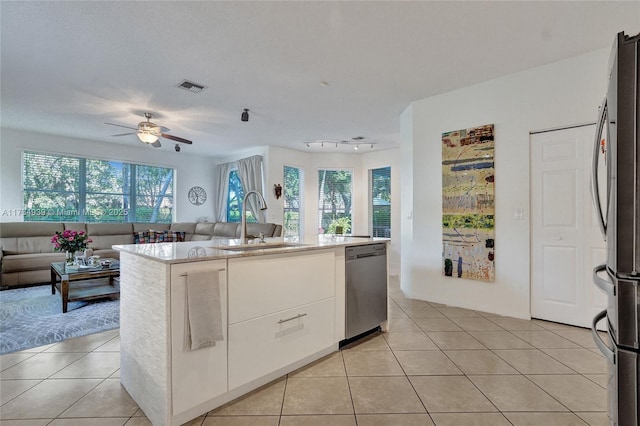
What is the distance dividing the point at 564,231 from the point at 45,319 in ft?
17.4

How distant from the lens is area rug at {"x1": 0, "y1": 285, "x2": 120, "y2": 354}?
8.52ft

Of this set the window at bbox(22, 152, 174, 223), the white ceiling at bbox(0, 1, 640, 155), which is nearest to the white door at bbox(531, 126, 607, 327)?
the white ceiling at bbox(0, 1, 640, 155)

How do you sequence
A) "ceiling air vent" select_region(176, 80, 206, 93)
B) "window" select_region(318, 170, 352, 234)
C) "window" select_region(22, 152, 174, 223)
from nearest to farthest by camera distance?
"ceiling air vent" select_region(176, 80, 206, 93), "window" select_region(22, 152, 174, 223), "window" select_region(318, 170, 352, 234)

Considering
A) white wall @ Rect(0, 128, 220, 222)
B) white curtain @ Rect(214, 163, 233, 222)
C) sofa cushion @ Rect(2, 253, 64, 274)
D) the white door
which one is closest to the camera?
the white door

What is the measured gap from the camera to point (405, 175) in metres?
4.14

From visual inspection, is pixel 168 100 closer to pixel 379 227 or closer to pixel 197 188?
pixel 197 188

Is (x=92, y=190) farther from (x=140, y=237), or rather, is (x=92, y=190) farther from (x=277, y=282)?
(x=277, y=282)

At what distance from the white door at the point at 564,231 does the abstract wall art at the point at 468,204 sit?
1.31ft

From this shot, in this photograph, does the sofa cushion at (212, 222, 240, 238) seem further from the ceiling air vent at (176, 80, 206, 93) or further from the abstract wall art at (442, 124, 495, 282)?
the abstract wall art at (442, 124, 495, 282)

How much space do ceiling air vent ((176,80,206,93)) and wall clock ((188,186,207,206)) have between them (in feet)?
13.7

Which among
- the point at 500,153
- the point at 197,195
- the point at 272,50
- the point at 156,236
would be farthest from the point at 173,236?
the point at 500,153

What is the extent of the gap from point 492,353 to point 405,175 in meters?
2.44

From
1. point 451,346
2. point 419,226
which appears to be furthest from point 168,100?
point 451,346

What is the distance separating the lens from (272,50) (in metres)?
2.63
